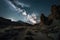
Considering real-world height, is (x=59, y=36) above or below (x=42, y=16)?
below

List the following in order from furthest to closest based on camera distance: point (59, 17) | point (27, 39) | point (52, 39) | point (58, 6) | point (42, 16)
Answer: point (42, 16)
point (58, 6)
point (59, 17)
point (52, 39)
point (27, 39)

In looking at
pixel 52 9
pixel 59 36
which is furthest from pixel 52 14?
pixel 59 36

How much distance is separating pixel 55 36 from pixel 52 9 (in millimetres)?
66220

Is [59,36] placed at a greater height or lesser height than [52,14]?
lesser

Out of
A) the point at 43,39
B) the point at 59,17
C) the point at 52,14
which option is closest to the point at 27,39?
the point at 43,39

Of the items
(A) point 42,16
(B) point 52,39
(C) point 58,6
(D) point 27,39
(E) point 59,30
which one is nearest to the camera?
(D) point 27,39

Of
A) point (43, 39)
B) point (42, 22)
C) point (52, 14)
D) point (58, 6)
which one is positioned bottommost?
point (43, 39)

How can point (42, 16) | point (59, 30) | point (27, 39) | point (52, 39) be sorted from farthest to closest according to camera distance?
1. point (42, 16)
2. point (59, 30)
3. point (52, 39)
4. point (27, 39)

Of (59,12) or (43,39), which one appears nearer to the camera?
(43,39)

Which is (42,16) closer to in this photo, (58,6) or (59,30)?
(58,6)

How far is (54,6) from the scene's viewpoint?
420 feet

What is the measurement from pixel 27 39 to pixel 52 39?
17137 mm

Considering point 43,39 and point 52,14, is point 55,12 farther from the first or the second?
point 43,39

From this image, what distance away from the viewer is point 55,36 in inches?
2790
